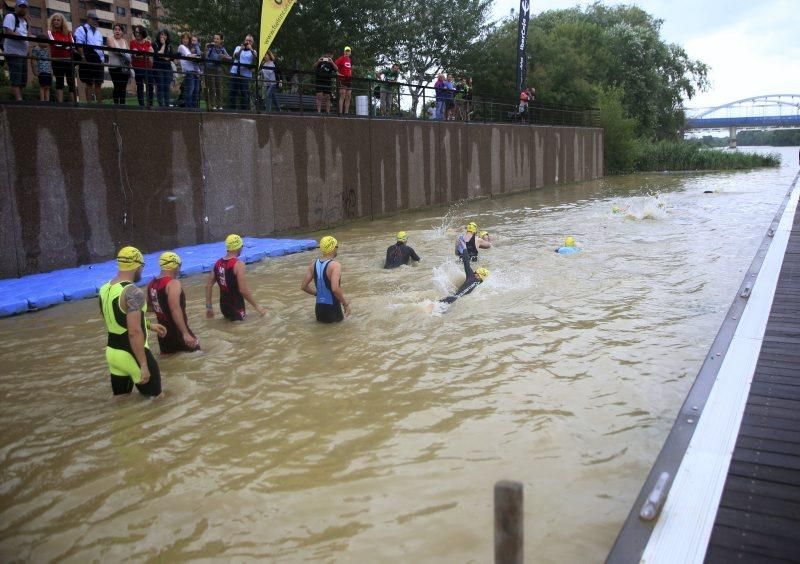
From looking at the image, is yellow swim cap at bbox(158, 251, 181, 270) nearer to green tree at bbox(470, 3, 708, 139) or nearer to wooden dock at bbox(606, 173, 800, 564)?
wooden dock at bbox(606, 173, 800, 564)

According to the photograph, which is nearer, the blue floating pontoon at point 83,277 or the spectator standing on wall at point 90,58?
the blue floating pontoon at point 83,277

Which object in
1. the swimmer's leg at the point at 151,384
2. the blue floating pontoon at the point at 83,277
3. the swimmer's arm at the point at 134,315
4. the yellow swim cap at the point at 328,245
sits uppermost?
the yellow swim cap at the point at 328,245

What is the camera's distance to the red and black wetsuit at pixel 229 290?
9203 mm

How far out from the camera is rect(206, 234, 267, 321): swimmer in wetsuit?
9.13 meters

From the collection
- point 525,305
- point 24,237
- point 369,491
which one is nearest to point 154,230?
point 24,237

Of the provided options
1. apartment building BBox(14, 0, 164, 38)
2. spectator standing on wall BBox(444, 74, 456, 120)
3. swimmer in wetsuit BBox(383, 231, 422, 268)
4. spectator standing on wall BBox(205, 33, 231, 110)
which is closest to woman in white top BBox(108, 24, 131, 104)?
spectator standing on wall BBox(205, 33, 231, 110)

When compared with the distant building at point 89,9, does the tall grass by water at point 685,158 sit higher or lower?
lower

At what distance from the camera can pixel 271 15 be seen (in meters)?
14.9

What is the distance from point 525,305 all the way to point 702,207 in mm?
17501

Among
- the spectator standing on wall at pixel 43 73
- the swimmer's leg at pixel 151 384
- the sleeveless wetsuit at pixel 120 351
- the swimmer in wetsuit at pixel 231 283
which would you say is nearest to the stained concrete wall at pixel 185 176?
the spectator standing on wall at pixel 43 73

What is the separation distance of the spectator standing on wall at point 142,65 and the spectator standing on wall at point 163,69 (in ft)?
0.48

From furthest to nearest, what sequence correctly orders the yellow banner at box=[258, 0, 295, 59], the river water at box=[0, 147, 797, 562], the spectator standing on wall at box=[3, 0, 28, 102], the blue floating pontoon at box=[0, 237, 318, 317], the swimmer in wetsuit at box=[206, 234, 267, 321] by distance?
the yellow banner at box=[258, 0, 295, 59]
the spectator standing on wall at box=[3, 0, 28, 102]
the blue floating pontoon at box=[0, 237, 318, 317]
the swimmer in wetsuit at box=[206, 234, 267, 321]
the river water at box=[0, 147, 797, 562]

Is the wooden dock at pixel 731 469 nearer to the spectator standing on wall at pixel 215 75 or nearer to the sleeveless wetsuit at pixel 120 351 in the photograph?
the sleeveless wetsuit at pixel 120 351

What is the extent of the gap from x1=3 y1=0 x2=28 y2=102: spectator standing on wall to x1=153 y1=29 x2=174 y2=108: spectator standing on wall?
9.04 feet
